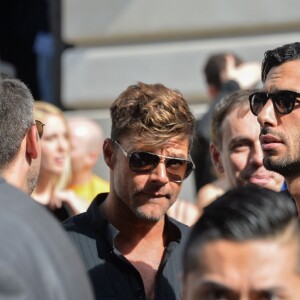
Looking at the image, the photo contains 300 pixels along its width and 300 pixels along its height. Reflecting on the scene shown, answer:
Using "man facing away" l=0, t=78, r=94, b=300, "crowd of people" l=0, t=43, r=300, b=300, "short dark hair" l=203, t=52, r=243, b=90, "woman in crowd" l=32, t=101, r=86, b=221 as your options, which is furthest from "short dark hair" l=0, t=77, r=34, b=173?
"short dark hair" l=203, t=52, r=243, b=90

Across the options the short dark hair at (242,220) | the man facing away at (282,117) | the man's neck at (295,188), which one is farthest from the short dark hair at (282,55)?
the short dark hair at (242,220)

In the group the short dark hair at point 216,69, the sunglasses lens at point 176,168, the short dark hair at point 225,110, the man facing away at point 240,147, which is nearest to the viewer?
the sunglasses lens at point 176,168

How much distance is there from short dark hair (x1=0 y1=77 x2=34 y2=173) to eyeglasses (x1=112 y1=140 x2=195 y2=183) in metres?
0.43

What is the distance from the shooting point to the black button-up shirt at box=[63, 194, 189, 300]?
3.80 meters

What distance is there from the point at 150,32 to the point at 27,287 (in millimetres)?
5743

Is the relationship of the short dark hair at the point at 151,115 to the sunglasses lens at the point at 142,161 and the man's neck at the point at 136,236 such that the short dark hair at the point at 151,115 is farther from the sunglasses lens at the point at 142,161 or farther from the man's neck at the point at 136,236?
the man's neck at the point at 136,236

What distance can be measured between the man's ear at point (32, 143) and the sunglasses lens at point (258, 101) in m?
0.84

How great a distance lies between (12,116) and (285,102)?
37.5 inches

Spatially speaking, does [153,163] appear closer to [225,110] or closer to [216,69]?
[225,110]

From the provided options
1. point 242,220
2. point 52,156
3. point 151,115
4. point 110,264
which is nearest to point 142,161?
point 151,115

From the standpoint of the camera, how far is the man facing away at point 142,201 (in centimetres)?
386

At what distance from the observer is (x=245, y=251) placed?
8.54 ft

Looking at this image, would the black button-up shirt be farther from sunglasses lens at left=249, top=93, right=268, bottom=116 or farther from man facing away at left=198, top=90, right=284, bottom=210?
man facing away at left=198, top=90, right=284, bottom=210

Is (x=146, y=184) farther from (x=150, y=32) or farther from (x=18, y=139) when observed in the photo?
(x=150, y=32)
